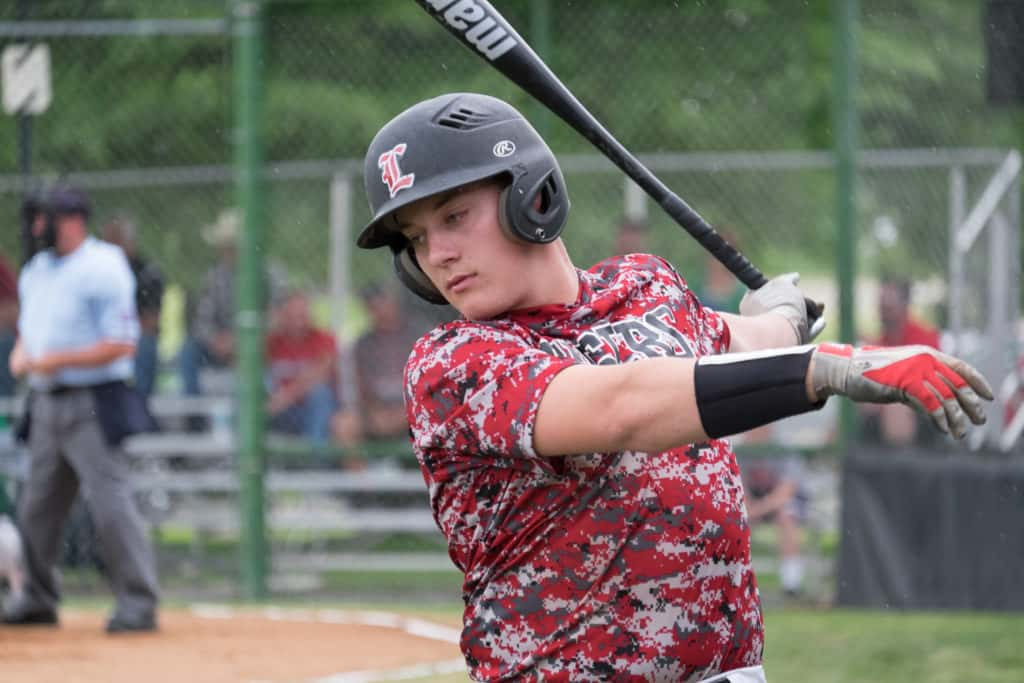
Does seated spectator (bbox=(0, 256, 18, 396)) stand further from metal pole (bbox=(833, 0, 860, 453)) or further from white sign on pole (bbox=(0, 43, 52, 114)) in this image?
metal pole (bbox=(833, 0, 860, 453))

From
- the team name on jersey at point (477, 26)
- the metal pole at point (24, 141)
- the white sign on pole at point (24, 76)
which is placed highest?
the white sign on pole at point (24, 76)

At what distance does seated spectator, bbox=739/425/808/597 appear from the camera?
887cm

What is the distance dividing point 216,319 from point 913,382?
8.36 meters

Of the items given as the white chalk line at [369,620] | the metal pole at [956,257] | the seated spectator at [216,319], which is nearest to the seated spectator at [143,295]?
the seated spectator at [216,319]

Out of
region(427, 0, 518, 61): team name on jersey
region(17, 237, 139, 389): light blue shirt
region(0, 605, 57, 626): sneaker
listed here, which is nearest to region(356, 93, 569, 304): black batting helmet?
region(427, 0, 518, 61): team name on jersey

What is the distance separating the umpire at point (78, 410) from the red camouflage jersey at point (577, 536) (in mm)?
5336

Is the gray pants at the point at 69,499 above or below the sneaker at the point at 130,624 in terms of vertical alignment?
above

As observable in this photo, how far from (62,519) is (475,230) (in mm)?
5937

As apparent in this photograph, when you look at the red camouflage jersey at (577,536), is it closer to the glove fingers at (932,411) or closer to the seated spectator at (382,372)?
the glove fingers at (932,411)

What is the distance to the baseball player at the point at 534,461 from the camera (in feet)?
8.73

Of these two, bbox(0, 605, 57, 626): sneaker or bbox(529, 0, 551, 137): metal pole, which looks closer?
bbox(0, 605, 57, 626): sneaker

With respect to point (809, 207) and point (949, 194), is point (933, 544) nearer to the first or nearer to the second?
point (949, 194)

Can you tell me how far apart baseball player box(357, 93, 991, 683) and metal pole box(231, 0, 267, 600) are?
6.45m

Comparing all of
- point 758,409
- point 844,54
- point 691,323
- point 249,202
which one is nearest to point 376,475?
point 249,202
